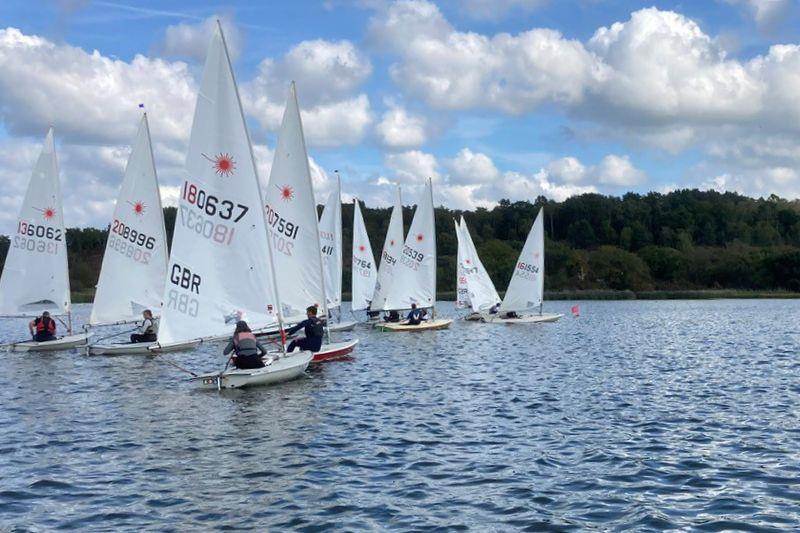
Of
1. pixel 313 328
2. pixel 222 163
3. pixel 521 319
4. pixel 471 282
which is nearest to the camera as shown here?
pixel 222 163

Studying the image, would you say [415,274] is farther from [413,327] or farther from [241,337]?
[241,337]

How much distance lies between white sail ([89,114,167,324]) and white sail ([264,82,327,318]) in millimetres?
5840

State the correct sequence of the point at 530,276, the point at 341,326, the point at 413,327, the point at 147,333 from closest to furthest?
the point at 147,333 < the point at 413,327 < the point at 341,326 < the point at 530,276

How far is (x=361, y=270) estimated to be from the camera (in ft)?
149

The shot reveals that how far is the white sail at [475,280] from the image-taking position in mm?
47531

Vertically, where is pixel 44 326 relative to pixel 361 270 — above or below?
below

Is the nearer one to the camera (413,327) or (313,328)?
(313,328)

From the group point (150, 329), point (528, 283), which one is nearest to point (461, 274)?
Answer: point (528, 283)

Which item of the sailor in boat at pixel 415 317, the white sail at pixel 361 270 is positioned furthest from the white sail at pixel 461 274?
the sailor in boat at pixel 415 317

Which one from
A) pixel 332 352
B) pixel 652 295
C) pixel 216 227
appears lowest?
pixel 332 352

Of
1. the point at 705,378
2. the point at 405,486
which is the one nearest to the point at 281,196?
the point at 705,378

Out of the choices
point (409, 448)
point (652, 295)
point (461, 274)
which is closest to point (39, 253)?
point (409, 448)

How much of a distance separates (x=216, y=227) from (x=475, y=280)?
3030 centimetres

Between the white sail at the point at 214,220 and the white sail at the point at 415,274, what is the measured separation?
20.8 metres
